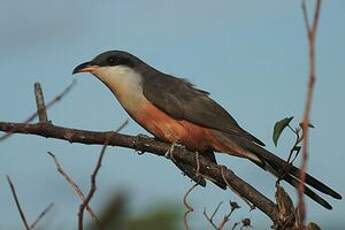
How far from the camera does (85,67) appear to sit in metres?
5.32

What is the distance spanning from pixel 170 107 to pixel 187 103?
0.50 feet

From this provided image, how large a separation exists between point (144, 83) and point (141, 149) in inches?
100

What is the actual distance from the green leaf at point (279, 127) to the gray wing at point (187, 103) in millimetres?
2311

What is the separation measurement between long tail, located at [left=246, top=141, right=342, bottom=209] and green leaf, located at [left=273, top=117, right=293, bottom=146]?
0.37ft

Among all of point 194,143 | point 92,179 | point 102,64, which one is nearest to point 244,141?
point 194,143

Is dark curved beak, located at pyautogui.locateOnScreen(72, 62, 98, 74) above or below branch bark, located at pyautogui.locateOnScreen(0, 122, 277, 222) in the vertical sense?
below

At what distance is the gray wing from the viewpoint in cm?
518

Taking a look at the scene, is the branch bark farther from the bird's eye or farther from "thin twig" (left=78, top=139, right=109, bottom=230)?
the bird's eye

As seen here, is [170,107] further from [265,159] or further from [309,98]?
[309,98]

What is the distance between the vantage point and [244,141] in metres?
4.63

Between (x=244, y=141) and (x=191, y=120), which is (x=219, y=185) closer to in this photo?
(x=244, y=141)

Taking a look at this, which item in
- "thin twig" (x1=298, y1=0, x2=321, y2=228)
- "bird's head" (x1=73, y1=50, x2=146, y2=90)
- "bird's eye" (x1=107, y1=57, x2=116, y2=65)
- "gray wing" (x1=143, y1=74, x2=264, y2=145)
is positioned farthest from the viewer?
"bird's eye" (x1=107, y1=57, x2=116, y2=65)

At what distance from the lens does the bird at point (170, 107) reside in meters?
5.02

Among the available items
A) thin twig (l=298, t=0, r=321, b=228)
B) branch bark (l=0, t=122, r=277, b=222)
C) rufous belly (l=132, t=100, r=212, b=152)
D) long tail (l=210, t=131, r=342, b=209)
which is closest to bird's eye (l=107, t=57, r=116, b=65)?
rufous belly (l=132, t=100, r=212, b=152)
